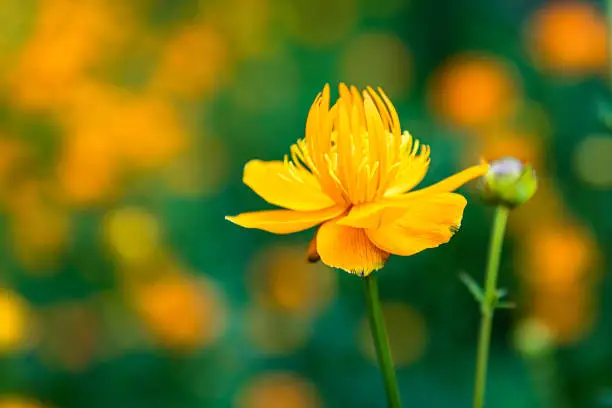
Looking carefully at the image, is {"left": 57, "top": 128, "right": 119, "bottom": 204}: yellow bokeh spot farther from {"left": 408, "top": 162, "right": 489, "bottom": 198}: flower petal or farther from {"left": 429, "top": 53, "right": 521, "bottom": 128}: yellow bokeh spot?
{"left": 408, "top": 162, "right": 489, "bottom": 198}: flower petal


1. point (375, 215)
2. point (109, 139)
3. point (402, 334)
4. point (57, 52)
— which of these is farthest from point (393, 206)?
point (57, 52)

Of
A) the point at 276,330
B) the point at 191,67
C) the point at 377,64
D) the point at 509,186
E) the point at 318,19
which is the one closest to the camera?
the point at 509,186

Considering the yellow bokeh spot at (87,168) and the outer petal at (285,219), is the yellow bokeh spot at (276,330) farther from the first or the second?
the outer petal at (285,219)

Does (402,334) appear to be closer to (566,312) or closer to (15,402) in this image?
(566,312)

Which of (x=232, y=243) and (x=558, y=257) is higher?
(x=232, y=243)

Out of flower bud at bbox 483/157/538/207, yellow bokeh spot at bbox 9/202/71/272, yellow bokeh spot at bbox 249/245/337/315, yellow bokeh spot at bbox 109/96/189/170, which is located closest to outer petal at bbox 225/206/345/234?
flower bud at bbox 483/157/538/207

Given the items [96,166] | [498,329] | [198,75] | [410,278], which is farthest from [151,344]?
[198,75]
